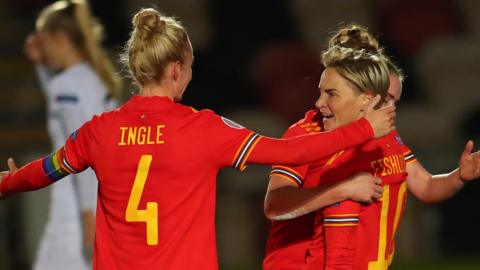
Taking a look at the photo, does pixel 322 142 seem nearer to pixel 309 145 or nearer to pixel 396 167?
pixel 309 145

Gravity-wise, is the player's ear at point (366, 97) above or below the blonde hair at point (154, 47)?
below

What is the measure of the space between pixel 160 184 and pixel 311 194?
47cm

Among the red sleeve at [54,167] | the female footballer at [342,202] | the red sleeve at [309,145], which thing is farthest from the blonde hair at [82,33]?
the red sleeve at [309,145]

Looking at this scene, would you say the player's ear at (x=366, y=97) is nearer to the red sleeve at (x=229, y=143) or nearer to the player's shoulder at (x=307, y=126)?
the player's shoulder at (x=307, y=126)

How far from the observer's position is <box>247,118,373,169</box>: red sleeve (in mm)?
3252

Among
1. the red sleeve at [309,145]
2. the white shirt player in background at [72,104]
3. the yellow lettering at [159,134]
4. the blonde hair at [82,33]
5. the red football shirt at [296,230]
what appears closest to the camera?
the red sleeve at [309,145]

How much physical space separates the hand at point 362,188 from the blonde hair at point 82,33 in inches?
80.8

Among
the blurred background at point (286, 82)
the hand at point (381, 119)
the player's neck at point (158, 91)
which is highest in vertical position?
the player's neck at point (158, 91)

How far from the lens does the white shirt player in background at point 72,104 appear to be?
5.05 meters

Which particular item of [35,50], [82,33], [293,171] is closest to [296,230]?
[293,171]

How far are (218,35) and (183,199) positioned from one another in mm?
7641

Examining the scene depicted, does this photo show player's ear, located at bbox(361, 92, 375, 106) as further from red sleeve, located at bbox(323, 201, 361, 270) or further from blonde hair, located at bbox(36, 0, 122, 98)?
blonde hair, located at bbox(36, 0, 122, 98)

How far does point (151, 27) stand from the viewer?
11.2ft

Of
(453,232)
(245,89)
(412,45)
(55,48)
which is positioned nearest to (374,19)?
(412,45)
